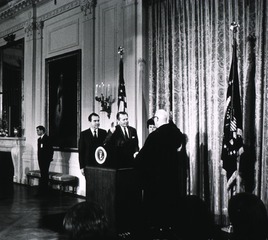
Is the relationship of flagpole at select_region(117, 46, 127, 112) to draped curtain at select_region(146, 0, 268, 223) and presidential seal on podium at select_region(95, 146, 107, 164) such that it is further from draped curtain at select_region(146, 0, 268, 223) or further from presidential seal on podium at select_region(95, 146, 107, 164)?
presidential seal on podium at select_region(95, 146, 107, 164)

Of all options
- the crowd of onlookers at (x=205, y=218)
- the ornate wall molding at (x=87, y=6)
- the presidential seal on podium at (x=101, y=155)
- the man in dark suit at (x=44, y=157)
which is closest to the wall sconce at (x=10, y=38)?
the ornate wall molding at (x=87, y=6)

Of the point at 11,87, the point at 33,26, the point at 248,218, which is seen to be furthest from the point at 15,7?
the point at 248,218

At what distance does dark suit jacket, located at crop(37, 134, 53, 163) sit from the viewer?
9.00 metres

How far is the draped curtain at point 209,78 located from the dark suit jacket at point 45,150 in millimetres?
3098

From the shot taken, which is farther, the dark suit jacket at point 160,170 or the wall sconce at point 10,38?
the wall sconce at point 10,38

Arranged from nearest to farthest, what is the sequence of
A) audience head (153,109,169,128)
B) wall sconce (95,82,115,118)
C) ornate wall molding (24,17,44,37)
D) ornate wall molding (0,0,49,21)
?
audience head (153,109,169,128) → wall sconce (95,82,115,118) → ornate wall molding (24,17,44,37) → ornate wall molding (0,0,49,21)

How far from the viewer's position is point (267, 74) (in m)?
5.36

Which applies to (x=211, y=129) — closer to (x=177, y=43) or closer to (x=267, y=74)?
(x=267, y=74)

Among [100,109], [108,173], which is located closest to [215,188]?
[108,173]

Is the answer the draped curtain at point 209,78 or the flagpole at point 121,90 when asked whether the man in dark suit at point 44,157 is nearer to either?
the flagpole at point 121,90

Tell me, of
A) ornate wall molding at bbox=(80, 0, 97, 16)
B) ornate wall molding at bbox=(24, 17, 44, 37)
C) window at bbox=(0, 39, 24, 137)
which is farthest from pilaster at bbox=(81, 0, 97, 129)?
window at bbox=(0, 39, 24, 137)

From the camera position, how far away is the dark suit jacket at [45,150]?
9.00 metres

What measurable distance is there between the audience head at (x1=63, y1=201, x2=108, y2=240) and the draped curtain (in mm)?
3818

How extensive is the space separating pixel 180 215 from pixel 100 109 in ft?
20.7
